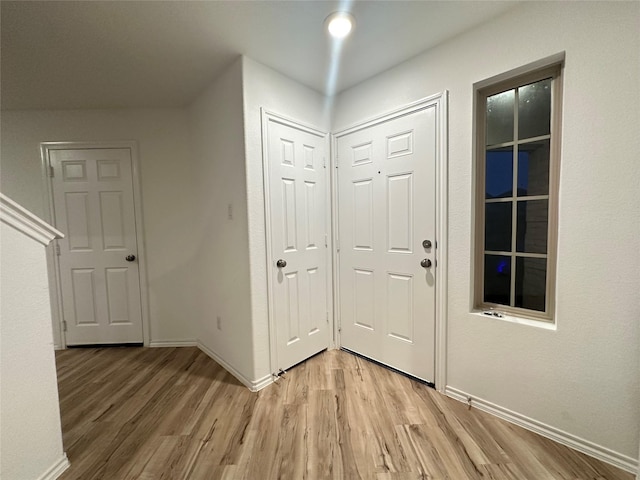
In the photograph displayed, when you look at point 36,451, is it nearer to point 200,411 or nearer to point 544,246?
point 200,411

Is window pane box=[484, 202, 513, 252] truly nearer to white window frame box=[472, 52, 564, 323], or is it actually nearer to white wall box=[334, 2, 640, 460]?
white window frame box=[472, 52, 564, 323]

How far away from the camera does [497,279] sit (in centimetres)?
170

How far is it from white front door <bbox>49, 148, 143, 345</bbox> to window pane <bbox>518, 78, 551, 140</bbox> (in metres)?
3.27

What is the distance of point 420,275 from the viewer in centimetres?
190

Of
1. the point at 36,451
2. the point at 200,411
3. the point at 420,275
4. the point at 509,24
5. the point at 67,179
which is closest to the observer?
the point at 36,451

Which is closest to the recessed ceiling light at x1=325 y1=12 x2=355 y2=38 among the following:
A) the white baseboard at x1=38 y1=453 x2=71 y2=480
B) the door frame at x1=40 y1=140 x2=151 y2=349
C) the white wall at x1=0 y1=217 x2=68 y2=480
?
the white wall at x1=0 y1=217 x2=68 y2=480

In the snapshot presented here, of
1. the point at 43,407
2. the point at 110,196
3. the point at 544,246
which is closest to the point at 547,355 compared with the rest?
the point at 544,246

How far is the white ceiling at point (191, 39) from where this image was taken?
140cm

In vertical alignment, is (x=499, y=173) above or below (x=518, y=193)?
above

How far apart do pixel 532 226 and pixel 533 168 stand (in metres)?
0.34

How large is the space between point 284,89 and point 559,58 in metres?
1.69

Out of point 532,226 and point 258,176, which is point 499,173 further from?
point 258,176

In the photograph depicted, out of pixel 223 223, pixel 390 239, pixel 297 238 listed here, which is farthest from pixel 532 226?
pixel 223 223

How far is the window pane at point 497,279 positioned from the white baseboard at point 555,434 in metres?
0.64
